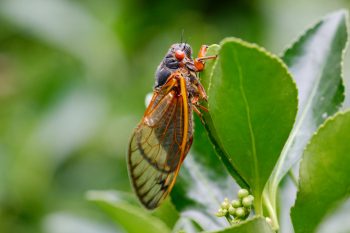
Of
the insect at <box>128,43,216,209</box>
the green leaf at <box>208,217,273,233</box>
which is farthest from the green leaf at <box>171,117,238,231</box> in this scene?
the green leaf at <box>208,217,273,233</box>

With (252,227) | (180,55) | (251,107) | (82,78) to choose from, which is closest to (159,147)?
(180,55)

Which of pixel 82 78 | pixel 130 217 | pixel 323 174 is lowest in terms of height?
pixel 323 174

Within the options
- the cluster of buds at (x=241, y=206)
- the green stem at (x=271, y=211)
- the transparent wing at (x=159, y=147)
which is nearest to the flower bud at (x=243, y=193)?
the cluster of buds at (x=241, y=206)

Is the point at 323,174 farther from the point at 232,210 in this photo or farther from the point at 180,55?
the point at 180,55

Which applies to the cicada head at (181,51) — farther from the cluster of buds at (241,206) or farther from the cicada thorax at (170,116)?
the cluster of buds at (241,206)

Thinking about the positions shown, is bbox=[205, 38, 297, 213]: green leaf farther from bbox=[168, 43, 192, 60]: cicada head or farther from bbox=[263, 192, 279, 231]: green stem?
bbox=[168, 43, 192, 60]: cicada head

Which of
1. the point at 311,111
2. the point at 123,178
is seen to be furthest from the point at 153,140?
the point at 123,178

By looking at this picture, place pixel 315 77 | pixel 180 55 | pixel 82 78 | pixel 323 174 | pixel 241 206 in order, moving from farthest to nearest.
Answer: pixel 82 78
pixel 180 55
pixel 315 77
pixel 241 206
pixel 323 174
